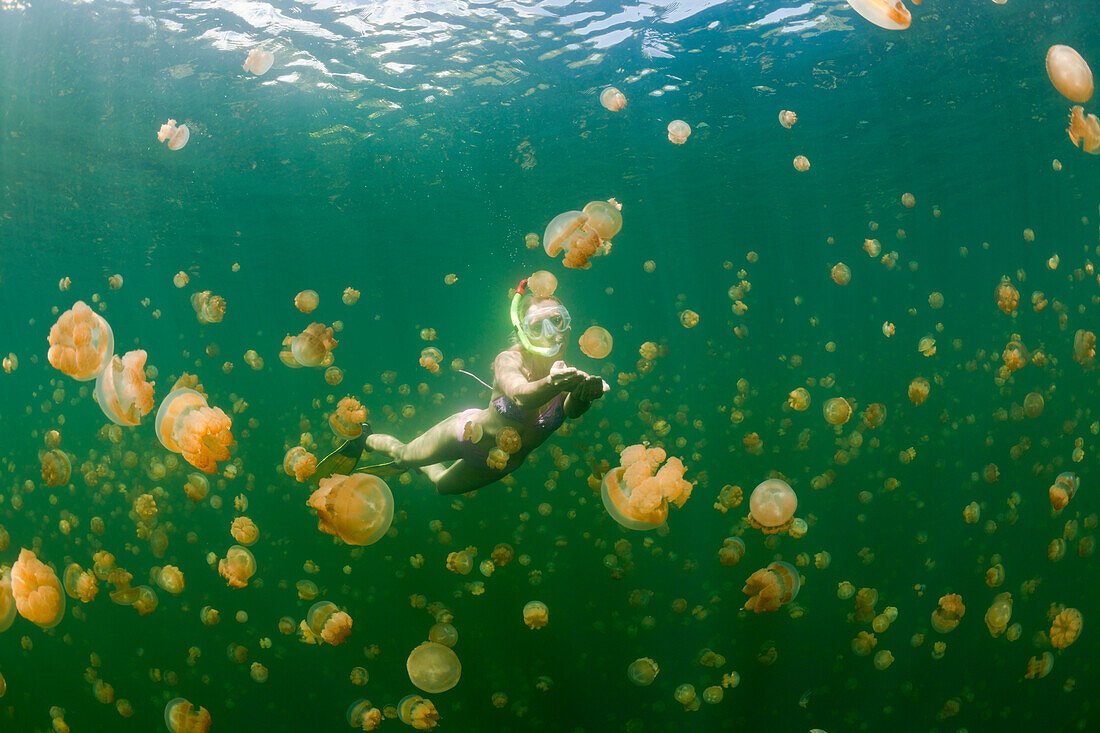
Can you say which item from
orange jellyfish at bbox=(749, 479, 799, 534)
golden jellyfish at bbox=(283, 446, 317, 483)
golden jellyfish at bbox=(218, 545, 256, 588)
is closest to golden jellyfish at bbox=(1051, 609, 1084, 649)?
orange jellyfish at bbox=(749, 479, 799, 534)

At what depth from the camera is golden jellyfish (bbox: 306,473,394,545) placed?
4609 millimetres

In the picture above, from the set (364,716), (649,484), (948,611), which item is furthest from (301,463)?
(948,611)

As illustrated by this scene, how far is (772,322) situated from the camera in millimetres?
44406

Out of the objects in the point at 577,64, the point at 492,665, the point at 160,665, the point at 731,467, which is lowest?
the point at 731,467

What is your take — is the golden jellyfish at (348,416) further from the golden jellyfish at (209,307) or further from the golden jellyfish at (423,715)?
the golden jellyfish at (423,715)

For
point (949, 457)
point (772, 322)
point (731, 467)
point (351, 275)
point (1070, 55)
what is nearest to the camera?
point (1070, 55)

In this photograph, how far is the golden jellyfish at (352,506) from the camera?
461cm

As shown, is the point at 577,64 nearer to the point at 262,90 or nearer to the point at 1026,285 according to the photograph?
the point at 262,90

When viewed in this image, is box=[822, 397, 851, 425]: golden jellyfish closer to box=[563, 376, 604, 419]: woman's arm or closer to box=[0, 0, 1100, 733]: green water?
box=[0, 0, 1100, 733]: green water

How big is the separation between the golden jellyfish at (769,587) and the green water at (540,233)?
3.63 feet

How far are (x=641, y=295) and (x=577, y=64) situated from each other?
31040 mm

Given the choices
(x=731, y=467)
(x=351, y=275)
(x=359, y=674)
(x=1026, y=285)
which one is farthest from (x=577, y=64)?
(x=1026, y=285)

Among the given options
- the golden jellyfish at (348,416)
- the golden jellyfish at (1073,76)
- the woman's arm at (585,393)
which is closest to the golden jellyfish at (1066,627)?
the golden jellyfish at (1073,76)

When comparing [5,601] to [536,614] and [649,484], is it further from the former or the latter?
[649,484]
